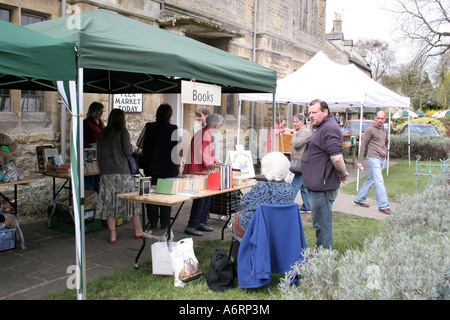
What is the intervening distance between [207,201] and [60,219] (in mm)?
2316

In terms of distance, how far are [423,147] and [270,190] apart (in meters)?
16.7

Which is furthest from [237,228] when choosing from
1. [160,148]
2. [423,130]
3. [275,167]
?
[423,130]

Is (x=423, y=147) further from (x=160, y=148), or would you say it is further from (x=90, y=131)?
(x=90, y=131)

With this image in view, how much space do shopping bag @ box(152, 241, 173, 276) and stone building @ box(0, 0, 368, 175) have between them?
4581 mm

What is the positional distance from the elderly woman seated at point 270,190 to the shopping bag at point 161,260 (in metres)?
0.93

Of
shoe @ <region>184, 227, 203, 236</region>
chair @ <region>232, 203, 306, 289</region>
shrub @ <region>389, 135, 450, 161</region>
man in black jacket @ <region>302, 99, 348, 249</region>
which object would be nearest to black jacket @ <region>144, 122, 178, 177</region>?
shoe @ <region>184, 227, 203, 236</region>

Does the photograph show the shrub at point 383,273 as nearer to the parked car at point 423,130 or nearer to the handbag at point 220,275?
the handbag at point 220,275

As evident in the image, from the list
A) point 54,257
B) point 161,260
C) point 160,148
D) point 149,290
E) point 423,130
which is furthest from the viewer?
point 423,130

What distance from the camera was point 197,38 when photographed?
1338cm

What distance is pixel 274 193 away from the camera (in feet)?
12.5

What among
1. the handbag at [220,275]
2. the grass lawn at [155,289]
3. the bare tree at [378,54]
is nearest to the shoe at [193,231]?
the grass lawn at [155,289]

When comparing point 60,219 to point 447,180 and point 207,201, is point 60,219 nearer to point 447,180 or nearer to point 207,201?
point 207,201
